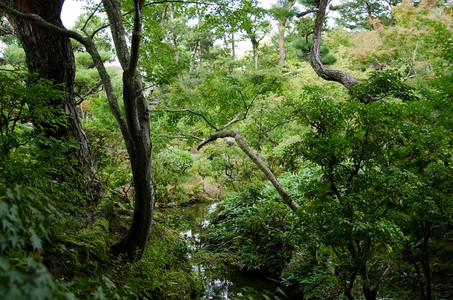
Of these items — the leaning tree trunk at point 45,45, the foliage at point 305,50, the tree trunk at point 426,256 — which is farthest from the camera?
the foliage at point 305,50

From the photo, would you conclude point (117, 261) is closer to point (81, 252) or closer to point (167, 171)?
point (81, 252)

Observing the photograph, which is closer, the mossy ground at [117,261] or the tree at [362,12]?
the mossy ground at [117,261]

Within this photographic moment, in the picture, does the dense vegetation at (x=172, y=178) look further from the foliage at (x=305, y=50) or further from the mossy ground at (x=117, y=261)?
the foliage at (x=305, y=50)

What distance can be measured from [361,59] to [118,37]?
11323mm

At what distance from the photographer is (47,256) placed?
253 centimetres

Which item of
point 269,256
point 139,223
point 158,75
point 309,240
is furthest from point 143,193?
point 269,256

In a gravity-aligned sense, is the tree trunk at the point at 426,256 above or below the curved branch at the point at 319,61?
below

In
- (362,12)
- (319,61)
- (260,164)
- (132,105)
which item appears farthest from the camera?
(362,12)

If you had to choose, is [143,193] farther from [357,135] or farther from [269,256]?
[269,256]

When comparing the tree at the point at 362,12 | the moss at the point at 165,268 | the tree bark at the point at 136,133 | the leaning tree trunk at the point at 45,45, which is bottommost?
the moss at the point at 165,268

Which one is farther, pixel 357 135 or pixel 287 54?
pixel 287 54

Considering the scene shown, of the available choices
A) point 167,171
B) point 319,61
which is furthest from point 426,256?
point 167,171

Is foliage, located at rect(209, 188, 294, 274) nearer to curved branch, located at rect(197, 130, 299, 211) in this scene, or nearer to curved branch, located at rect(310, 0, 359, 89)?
curved branch, located at rect(197, 130, 299, 211)

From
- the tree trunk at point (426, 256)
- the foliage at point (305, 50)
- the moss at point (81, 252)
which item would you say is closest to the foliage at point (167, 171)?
the moss at point (81, 252)
